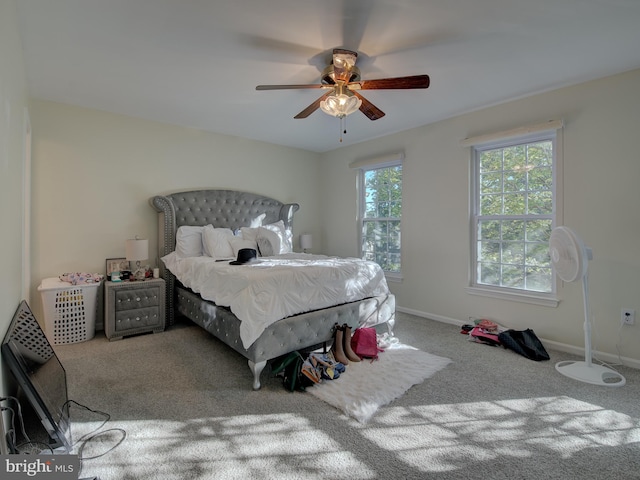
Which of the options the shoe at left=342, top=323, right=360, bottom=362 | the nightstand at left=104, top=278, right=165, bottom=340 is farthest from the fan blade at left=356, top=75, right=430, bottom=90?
the nightstand at left=104, top=278, right=165, bottom=340

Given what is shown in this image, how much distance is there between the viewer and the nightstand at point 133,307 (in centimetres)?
336

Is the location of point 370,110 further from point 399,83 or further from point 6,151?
point 6,151

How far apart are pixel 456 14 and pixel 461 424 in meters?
2.59

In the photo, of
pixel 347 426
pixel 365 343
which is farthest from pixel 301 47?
pixel 347 426

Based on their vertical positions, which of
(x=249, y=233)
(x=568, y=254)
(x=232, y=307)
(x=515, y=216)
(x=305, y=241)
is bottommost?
(x=232, y=307)

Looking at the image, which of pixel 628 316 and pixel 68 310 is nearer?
pixel 628 316

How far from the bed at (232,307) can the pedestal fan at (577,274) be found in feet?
5.09

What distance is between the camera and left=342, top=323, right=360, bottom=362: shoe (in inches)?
112

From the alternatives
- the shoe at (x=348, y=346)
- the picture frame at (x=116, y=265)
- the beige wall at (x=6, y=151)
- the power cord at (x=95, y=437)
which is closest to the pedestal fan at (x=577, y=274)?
the shoe at (x=348, y=346)

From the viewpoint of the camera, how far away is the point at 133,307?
3.49m

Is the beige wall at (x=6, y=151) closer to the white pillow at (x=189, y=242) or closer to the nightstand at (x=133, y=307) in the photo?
the nightstand at (x=133, y=307)

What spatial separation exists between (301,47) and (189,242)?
8.72 feet

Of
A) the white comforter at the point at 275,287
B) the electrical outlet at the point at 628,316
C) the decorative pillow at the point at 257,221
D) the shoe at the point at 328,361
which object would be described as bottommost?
the shoe at the point at 328,361

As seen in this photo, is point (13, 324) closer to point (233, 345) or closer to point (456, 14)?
point (233, 345)
